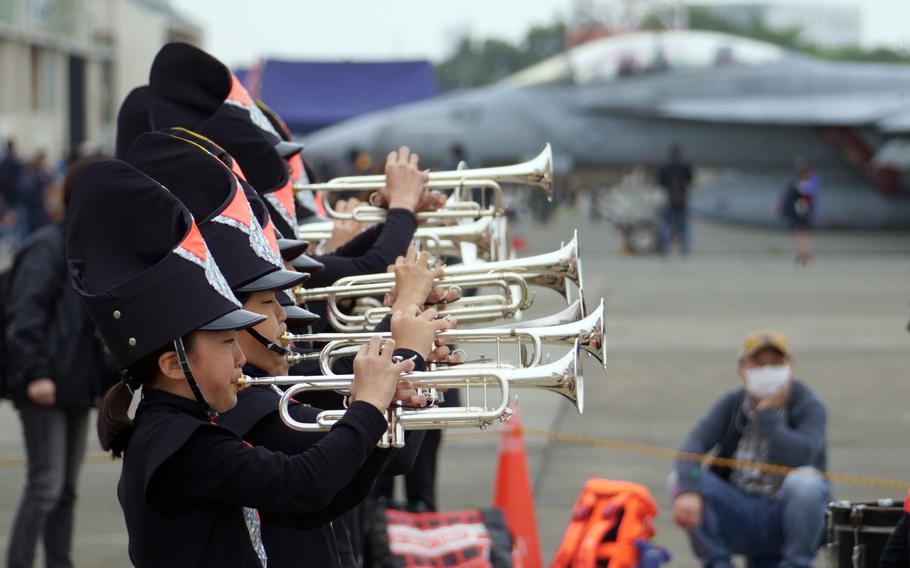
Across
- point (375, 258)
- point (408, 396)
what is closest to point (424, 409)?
point (408, 396)

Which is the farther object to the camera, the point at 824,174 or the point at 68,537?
the point at 824,174

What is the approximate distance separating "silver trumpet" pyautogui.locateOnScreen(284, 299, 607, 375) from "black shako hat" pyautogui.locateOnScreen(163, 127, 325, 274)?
9.4 inches

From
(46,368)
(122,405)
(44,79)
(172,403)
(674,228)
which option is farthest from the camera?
(44,79)

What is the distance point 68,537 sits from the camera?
5996 millimetres

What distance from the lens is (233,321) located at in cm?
292

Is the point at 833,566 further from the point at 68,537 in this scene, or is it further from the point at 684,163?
the point at 684,163

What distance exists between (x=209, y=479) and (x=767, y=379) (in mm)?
3476

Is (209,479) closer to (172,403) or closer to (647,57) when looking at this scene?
(172,403)

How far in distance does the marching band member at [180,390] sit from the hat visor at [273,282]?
0.63 feet

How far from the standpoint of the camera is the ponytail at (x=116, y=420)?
309 cm

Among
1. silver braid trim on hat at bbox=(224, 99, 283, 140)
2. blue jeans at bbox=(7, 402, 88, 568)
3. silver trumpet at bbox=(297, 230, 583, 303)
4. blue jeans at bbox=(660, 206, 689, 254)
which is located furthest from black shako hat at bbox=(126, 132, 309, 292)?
blue jeans at bbox=(660, 206, 689, 254)

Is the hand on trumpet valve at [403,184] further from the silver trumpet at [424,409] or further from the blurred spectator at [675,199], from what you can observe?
the blurred spectator at [675,199]

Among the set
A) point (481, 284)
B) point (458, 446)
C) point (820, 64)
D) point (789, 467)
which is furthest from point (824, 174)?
point (481, 284)

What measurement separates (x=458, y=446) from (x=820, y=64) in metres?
18.2
